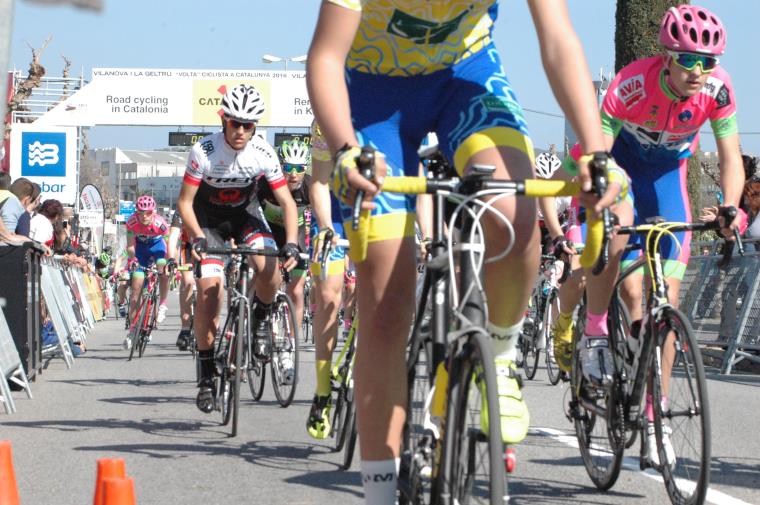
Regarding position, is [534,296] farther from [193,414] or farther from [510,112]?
[510,112]

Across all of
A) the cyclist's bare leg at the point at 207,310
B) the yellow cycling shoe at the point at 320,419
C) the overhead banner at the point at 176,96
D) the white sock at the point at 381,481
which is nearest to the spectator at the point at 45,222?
the cyclist's bare leg at the point at 207,310

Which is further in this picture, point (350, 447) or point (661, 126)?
point (350, 447)

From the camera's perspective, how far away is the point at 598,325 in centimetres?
650

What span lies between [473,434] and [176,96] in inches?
2101

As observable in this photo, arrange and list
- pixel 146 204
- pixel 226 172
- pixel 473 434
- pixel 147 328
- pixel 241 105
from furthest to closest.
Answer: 1. pixel 146 204
2. pixel 147 328
3. pixel 226 172
4. pixel 241 105
5. pixel 473 434

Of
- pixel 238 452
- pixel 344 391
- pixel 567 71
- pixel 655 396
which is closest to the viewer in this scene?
pixel 567 71

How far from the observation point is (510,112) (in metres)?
4.42

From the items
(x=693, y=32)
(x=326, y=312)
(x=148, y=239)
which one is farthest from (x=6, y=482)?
(x=148, y=239)

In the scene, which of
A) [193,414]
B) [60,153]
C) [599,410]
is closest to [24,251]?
[193,414]

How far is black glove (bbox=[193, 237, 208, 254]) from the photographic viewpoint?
891cm

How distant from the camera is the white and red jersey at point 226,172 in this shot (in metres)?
9.41

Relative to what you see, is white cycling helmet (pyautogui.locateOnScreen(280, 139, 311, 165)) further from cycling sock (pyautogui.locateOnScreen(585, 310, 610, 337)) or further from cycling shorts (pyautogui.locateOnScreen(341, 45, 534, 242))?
cycling shorts (pyautogui.locateOnScreen(341, 45, 534, 242))

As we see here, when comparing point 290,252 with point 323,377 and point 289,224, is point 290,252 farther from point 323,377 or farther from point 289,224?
point 323,377

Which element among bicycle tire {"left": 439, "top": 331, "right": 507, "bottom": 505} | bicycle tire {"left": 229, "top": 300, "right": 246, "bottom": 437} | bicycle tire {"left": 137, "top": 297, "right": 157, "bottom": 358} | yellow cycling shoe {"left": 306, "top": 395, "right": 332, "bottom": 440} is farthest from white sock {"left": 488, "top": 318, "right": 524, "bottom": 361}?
bicycle tire {"left": 137, "top": 297, "right": 157, "bottom": 358}
